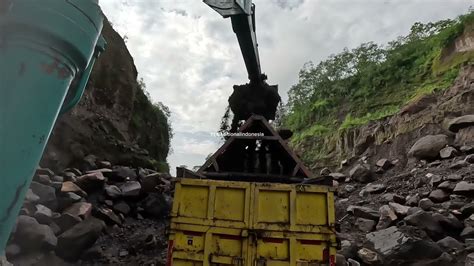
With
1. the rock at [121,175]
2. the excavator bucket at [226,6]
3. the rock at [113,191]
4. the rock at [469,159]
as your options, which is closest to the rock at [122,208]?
the rock at [113,191]

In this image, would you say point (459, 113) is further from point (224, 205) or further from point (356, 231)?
point (224, 205)

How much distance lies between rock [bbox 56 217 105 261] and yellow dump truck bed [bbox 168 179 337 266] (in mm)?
3345

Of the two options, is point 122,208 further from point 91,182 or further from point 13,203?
point 13,203

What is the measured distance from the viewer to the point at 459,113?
13469 mm

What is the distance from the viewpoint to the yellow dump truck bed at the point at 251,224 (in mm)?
4156

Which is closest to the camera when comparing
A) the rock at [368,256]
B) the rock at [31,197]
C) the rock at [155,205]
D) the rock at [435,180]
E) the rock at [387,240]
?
the rock at [31,197]

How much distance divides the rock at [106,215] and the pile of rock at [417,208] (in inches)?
194

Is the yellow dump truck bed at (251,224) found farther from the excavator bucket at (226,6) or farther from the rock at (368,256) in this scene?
the rock at (368,256)

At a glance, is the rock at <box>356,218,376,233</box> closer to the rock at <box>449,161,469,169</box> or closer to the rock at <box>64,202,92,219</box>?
the rock at <box>449,161,469,169</box>

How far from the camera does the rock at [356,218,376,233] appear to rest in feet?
29.3

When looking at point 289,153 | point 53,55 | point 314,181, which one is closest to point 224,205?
point 314,181

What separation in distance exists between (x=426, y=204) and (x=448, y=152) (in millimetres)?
3509

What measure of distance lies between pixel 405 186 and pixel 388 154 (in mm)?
4331

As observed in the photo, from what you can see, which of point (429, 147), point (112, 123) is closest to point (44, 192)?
point (112, 123)
